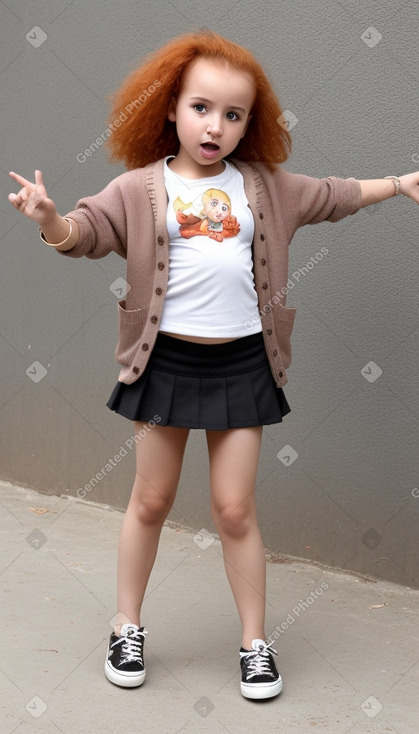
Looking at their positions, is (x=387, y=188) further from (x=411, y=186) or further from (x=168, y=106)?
(x=168, y=106)

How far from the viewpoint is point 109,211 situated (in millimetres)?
2738

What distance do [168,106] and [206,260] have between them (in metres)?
0.43

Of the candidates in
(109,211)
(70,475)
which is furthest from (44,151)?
(109,211)

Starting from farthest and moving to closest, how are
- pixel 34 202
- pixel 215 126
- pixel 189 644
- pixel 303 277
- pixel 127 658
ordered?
pixel 303 277 < pixel 189 644 < pixel 127 658 < pixel 215 126 < pixel 34 202

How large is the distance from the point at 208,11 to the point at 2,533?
202 cm

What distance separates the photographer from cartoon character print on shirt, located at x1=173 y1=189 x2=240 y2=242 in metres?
2.74

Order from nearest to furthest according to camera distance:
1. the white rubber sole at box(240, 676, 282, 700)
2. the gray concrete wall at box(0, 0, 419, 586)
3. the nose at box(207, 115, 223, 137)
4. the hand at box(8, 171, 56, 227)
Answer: the hand at box(8, 171, 56, 227)
the nose at box(207, 115, 223, 137)
the white rubber sole at box(240, 676, 282, 700)
the gray concrete wall at box(0, 0, 419, 586)

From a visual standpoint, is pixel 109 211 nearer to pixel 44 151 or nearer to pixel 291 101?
pixel 291 101

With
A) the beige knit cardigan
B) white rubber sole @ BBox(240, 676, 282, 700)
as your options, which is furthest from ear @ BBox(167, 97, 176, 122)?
white rubber sole @ BBox(240, 676, 282, 700)

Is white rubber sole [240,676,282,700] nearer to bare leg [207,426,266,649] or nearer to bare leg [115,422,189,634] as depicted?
bare leg [207,426,266,649]

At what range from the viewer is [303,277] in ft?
11.7

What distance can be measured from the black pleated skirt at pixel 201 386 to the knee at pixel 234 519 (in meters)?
0.22

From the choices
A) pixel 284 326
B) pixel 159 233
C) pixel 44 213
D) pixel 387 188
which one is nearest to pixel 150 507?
pixel 284 326

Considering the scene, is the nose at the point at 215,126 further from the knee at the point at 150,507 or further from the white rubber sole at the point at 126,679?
the white rubber sole at the point at 126,679
